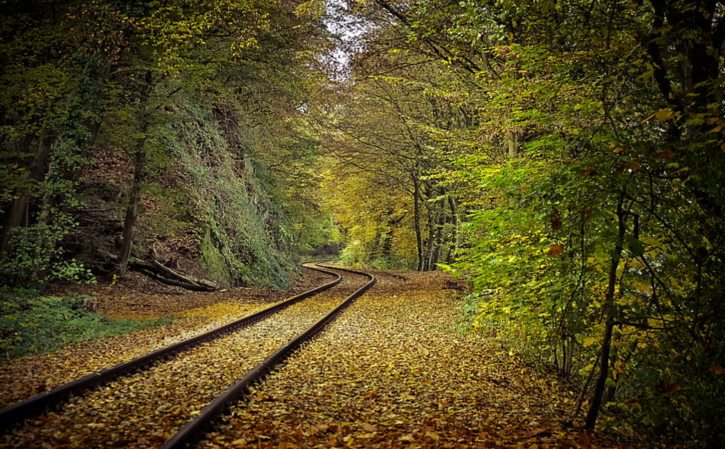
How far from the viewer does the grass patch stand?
736 cm

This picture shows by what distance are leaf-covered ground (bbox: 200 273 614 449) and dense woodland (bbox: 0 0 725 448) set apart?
54 cm

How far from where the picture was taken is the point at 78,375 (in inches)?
231

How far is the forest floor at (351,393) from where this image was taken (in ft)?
14.0

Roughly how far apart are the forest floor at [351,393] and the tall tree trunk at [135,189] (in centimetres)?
366

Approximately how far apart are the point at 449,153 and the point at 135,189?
31.6 feet

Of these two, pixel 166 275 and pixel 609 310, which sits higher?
pixel 609 310

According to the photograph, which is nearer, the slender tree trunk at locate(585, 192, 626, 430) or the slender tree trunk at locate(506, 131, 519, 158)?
the slender tree trunk at locate(585, 192, 626, 430)

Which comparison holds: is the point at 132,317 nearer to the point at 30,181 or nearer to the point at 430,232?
the point at 30,181

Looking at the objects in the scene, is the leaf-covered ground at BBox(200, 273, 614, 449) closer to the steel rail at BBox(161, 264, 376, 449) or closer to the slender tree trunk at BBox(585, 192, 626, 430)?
the steel rail at BBox(161, 264, 376, 449)

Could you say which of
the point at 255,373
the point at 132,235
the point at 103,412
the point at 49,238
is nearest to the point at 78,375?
the point at 103,412

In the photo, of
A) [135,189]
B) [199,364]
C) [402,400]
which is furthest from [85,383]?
[135,189]

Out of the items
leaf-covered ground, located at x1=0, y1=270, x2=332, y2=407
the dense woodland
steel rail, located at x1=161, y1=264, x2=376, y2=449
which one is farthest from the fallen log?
steel rail, located at x1=161, y1=264, x2=376, y2=449

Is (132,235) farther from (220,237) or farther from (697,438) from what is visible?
(697,438)

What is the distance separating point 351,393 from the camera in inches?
227
